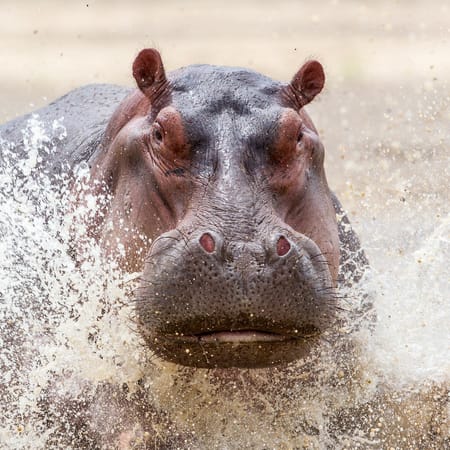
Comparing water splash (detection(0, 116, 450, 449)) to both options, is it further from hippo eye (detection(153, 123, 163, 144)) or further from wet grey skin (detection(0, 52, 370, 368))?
hippo eye (detection(153, 123, 163, 144))

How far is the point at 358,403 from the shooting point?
19.1ft

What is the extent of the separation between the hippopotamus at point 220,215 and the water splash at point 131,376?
208 mm

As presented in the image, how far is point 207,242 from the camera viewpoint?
4535 mm

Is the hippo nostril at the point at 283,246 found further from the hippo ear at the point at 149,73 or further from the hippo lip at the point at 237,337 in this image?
the hippo ear at the point at 149,73

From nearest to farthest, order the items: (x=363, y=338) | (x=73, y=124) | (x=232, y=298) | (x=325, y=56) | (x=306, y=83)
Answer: (x=232, y=298) < (x=306, y=83) < (x=363, y=338) < (x=73, y=124) < (x=325, y=56)

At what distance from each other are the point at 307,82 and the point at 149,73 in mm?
742

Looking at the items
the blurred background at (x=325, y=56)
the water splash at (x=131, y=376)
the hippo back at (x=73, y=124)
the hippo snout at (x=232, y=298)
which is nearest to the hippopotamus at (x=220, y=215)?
the hippo snout at (x=232, y=298)

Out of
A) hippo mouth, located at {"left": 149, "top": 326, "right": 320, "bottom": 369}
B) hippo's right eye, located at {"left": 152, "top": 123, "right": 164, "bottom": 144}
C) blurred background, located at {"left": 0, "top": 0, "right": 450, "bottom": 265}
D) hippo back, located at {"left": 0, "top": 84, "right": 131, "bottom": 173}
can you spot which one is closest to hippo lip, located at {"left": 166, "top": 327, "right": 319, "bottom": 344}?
hippo mouth, located at {"left": 149, "top": 326, "right": 320, "bottom": 369}

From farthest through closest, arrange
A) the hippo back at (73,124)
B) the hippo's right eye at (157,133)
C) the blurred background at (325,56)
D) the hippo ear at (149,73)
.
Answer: the blurred background at (325,56), the hippo back at (73,124), the hippo ear at (149,73), the hippo's right eye at (157,133)

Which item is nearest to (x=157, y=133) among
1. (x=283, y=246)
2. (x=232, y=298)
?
(x=283, y=246)

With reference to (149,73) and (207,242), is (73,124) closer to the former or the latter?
(149,73)

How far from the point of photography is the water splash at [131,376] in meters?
5.27

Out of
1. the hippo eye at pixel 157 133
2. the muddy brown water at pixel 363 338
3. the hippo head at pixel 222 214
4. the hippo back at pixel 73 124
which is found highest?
the hippo eye at pixel 157 133

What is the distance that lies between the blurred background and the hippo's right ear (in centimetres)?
257
